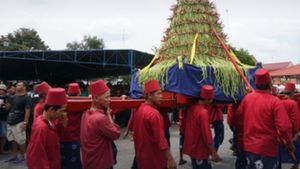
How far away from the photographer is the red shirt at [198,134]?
5.09m

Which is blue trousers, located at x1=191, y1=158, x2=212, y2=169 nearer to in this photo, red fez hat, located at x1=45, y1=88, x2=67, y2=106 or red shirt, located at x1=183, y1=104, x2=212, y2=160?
red shirt, located at x1=183, y1=104, x2=212, y2=160

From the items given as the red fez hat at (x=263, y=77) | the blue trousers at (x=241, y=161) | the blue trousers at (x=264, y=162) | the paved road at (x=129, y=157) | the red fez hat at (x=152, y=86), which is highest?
the red fez hat at (x=263, y=77)

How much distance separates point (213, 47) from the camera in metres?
5.96

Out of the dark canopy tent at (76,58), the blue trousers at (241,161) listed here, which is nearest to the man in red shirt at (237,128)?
the blue trousers at (241,161)

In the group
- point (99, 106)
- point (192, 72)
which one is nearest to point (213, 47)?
point (192, 72)

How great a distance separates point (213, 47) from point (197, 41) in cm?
27

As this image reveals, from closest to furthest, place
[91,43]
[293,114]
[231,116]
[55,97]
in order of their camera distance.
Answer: [55,97]
[293,114]
[231,116]
[91,43]

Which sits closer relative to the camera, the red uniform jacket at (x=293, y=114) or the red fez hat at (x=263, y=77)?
the red fez hat at (x=263, y=77)

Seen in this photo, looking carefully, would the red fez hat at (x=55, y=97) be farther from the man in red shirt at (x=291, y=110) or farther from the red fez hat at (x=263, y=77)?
the man in red shirt at (x=291, y=110)

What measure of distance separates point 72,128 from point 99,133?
112cm

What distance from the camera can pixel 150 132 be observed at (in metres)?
4.64

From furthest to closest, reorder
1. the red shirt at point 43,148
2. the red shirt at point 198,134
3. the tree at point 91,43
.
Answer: the tree at point 91,43 → the red shirt at point 198,134 → the red shirt at point 43,148

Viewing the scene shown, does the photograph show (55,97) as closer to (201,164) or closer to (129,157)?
(201,164)

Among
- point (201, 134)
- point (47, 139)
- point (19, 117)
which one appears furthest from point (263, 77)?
point (19, 117)
